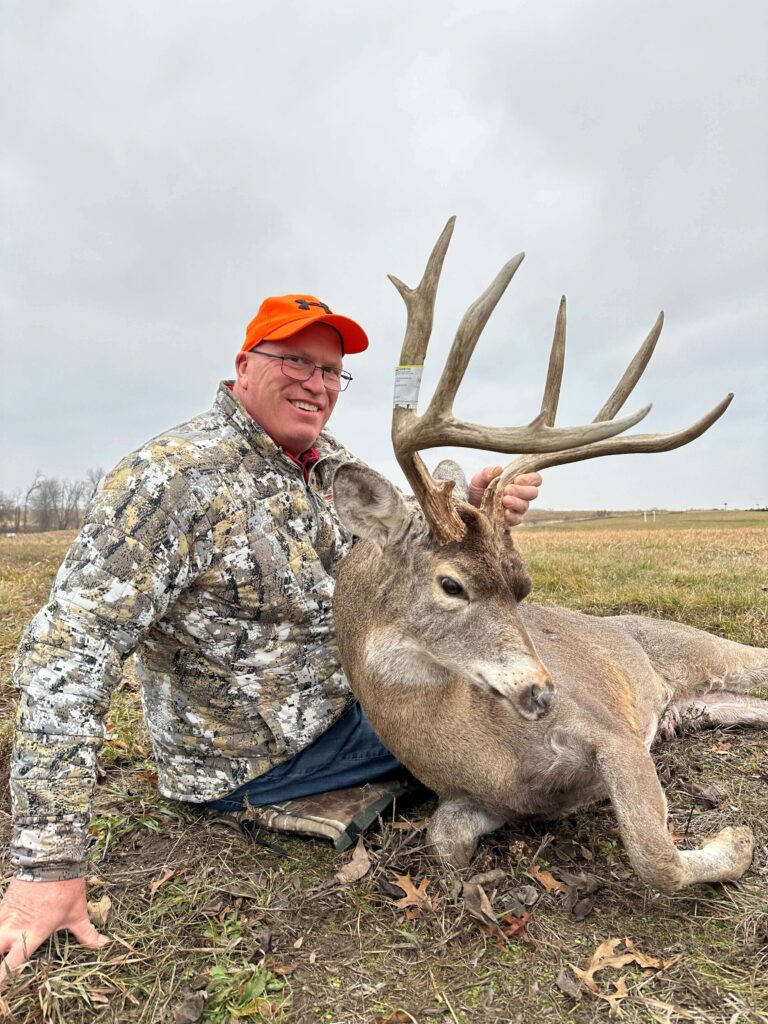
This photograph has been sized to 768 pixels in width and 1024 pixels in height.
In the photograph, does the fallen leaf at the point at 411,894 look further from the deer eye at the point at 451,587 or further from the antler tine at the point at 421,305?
the antler tine at the point at 421,305

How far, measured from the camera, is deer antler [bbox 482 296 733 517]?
10.5 feet

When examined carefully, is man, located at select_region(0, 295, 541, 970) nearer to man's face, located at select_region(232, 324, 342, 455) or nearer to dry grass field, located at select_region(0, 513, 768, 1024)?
man's face, located at select_region(232, 324, 342, 455)

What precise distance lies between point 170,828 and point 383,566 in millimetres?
1720

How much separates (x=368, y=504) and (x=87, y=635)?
4.37ft

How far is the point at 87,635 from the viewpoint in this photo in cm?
299

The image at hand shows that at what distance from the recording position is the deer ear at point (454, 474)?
443 centimetres

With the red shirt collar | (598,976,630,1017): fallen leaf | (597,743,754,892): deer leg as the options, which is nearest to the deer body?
(597,743,754,892): deer leg

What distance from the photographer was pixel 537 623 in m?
4.84

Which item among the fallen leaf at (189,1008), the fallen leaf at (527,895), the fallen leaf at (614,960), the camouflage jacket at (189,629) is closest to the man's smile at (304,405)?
the camouflage jacket at (189,629)

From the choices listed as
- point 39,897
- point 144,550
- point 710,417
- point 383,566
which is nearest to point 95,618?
point 144,550

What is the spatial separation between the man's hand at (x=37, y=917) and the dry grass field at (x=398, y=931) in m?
0.06

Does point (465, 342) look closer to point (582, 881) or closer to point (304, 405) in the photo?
point (304, 405)

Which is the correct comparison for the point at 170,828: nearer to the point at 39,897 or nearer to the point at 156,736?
the point at 156,736

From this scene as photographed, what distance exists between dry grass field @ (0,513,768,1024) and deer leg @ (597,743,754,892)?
113 mm
